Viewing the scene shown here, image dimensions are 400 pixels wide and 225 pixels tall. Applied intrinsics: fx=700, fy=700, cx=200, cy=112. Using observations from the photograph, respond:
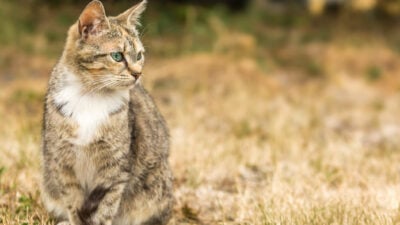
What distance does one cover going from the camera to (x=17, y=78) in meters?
9.12

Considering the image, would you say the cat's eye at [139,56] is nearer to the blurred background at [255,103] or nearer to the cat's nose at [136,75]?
the cat's nose at [136,75]

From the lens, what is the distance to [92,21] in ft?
11.8

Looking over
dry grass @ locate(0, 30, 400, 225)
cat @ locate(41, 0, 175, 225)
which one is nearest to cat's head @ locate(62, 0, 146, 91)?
cat @ locate(41, 0, 175, 225)

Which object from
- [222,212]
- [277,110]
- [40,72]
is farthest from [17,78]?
[222,212]

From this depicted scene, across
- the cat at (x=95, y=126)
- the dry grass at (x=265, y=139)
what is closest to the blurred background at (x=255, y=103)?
the dry grass at (x=265, y=139)

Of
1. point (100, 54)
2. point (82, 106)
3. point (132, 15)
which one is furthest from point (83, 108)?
point (132, 15)

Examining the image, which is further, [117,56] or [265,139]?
Answer: [265,139]

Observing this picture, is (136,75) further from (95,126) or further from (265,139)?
(265,139)

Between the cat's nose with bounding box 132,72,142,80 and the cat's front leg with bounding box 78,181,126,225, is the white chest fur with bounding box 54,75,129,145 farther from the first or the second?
the cat's front leg with bounding box 78,181,126,225

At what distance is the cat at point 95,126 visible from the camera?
3.53 meters

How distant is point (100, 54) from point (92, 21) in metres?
0.18

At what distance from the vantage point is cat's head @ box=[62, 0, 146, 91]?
352cm

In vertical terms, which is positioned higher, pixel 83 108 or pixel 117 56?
pixel 117 56

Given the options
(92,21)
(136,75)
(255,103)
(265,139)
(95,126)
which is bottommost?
(265,139)
